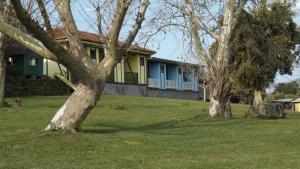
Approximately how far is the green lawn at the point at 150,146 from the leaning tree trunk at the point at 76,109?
1.41 ft

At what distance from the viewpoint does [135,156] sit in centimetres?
1245

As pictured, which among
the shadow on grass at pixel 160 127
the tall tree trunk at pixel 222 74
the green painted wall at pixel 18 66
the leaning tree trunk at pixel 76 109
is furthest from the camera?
the green painted wall at pixel 18 66

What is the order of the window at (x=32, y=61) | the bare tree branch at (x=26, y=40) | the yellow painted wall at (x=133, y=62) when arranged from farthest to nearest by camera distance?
the yellow painted wall at (x=133, y=62)
the window at (x=32, y=61)
the bare tree branch at (x=26, y=40)

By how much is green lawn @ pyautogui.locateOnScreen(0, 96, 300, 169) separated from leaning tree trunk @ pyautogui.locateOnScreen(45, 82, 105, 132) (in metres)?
0.43

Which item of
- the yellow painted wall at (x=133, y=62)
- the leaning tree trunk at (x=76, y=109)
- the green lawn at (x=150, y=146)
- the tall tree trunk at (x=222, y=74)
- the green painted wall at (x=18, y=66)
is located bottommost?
the green lawn at (x=150, y=146)

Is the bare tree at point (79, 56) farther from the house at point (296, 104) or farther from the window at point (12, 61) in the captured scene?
the house at point (296, 104)

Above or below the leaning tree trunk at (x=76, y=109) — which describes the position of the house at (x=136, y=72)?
above

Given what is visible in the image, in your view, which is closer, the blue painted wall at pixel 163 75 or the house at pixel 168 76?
the house at pixel 168 76

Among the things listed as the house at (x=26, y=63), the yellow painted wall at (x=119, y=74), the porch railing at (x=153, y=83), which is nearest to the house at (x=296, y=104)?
the porch railing at (x=153, y=83)

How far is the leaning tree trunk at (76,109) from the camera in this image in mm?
15609

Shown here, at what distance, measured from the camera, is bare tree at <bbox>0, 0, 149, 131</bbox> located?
15.0 m

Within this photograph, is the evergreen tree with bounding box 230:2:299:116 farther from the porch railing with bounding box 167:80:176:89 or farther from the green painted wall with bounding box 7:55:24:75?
the porch railing with bounding box 167:80:176:89

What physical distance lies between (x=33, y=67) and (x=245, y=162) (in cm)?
3974

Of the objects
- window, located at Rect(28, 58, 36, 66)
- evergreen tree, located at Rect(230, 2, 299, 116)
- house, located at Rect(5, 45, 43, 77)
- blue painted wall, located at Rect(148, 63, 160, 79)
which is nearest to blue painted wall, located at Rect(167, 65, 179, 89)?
blue painted wall, located at Rect(148, 63, 160, 79)
